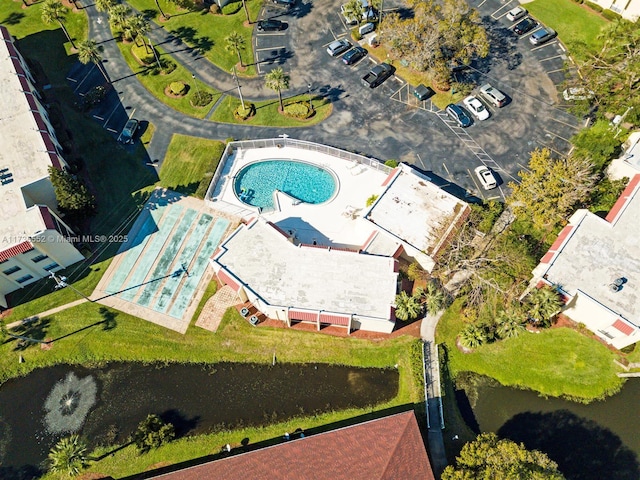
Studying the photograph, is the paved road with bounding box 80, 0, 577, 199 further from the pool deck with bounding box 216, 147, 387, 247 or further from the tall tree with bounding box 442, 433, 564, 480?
the tall tree with bounding box 442, 433, 564, 480

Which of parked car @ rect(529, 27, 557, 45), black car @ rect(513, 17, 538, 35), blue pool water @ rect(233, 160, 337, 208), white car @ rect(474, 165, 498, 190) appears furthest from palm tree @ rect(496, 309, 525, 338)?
black car @ rect(513, 17, 538, 35)

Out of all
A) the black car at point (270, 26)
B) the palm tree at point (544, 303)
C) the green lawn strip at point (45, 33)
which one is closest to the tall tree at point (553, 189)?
the palm tree at point (544, 303)

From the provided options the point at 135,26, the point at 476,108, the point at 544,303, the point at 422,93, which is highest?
the point at 135,26

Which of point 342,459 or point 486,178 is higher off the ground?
point 486,178

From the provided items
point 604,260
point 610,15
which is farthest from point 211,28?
point 604,260

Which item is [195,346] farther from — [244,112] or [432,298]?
[244,112]

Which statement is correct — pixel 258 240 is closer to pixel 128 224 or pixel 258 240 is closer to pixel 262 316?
pixel 262 316
